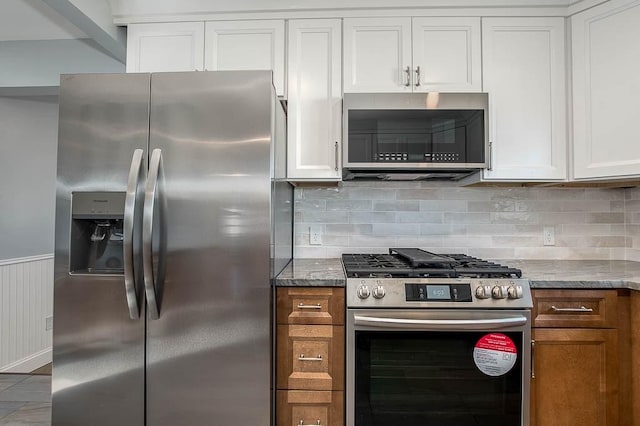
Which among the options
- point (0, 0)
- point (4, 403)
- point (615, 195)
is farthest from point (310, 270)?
point (0, 0)

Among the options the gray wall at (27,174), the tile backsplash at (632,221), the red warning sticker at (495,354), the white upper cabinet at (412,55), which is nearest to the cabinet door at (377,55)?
the white upper cabinet at (412,55)

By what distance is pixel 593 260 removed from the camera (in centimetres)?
218

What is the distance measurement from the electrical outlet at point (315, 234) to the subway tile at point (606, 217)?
1.71m

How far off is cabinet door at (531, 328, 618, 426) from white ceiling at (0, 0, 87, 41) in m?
3.31

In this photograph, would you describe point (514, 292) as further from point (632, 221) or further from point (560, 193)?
point (632, 221)

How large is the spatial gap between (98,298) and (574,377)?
2.09 metres

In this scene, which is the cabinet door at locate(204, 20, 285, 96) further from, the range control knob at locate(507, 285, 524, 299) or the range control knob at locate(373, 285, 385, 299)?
Answer: the range control knob at locate(507, 285, 524, 299)

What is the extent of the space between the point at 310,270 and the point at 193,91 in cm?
100

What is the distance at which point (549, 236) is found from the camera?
222cm

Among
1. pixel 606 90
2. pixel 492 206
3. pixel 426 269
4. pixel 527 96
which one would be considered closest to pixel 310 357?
pixel 426 269

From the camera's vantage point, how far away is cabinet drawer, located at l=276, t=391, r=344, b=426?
1.53 m

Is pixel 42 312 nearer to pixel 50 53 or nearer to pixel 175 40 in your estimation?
pixel 50 53

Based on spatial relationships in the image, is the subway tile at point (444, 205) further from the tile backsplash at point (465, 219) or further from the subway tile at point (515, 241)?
the subway tile at point (515, 241)

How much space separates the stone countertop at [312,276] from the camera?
1.55m
